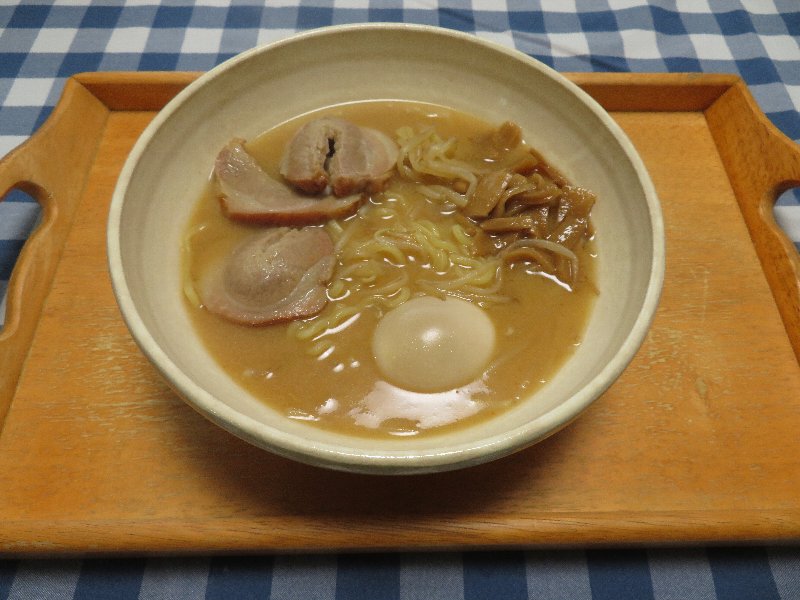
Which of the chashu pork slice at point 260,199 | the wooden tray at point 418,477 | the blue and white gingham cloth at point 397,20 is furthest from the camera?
the blue and white gingham cloth at point 397,20

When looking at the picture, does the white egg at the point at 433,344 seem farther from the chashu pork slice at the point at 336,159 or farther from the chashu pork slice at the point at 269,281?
the chashu pork slice at the point at 336,159

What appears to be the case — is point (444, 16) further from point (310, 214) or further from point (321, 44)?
point (310, 214)

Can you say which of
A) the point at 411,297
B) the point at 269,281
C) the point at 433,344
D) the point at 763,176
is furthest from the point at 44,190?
the point at 763,176

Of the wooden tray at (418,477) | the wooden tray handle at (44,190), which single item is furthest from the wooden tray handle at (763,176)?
the wooden tray handle at (44,190)

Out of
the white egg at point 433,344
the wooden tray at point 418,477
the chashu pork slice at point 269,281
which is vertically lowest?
the wooden tray at point 418,477

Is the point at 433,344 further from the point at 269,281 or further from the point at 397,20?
the point at 397,20
